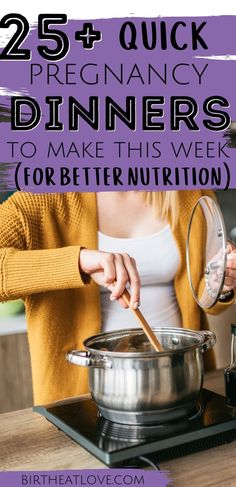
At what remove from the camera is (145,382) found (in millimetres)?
728

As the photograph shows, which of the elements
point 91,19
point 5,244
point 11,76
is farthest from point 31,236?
point 91,19

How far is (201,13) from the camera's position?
1350 mm

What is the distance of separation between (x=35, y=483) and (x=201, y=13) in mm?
1114

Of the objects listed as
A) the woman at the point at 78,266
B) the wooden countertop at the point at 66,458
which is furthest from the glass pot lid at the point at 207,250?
the wooden countertop at the point at 66,458

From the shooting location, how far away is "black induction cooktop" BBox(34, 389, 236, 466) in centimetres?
70

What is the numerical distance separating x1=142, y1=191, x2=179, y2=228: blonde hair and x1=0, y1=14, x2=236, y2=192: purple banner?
0.03 meters

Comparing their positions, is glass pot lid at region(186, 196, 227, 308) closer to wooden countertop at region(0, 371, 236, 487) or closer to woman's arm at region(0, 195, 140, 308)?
woman's arm at region(0, 195, 140, 308)

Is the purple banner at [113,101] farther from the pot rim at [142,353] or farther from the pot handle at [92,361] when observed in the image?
the pot handle at [92,361]

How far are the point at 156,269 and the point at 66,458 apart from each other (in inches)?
25.4

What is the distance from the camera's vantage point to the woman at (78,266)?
1.08 metres

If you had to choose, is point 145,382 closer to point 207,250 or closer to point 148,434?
point 148,434

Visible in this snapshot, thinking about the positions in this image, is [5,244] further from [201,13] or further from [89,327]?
[201,13]

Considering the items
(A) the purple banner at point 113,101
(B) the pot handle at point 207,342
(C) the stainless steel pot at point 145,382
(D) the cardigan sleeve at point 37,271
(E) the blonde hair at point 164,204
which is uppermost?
(A) the purple banner at point 113,101

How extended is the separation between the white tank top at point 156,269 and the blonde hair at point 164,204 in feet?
0.10
